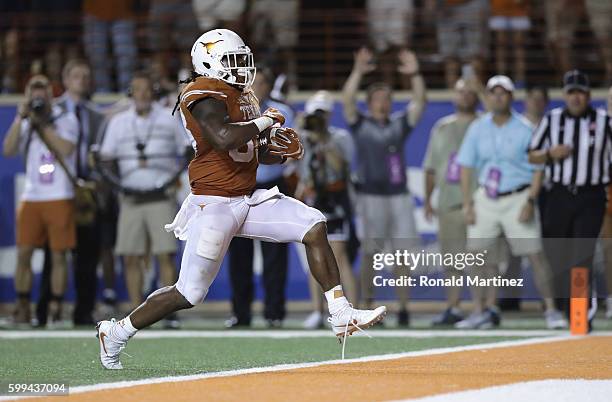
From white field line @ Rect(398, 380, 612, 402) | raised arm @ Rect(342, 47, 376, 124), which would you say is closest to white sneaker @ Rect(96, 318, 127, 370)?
white field line @ Rect(398, 380, 612, 402)

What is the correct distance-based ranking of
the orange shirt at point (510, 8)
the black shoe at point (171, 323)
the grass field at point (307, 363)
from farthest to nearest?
the orange shirt at point (510, 8), the black shoe at point (171, 323), the grass field at point (307, 363)

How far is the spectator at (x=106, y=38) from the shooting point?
13320 millimetres

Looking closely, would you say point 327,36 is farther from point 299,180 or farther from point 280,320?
point 280,320

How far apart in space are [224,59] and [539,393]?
243 cm

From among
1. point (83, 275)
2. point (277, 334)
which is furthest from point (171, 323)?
point (277, 334)

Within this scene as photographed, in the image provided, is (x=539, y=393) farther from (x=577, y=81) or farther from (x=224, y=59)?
(x=577, y=81)

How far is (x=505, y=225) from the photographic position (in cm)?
1056

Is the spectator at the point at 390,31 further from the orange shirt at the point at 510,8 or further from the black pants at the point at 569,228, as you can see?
the black pants at the point at 569,228

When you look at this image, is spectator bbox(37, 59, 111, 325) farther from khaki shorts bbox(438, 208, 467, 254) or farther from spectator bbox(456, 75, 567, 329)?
spectator bbox(456, 75, 567, 329)

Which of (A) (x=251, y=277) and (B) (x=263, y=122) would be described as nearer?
(B) (x=263, y=122)

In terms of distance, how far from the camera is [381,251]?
33.9ft

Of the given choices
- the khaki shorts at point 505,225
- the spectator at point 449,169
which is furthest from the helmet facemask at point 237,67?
the spectator at point 449,169

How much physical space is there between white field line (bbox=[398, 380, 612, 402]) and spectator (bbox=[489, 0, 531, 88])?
24.1 ft

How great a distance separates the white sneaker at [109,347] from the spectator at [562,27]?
7313 mm
